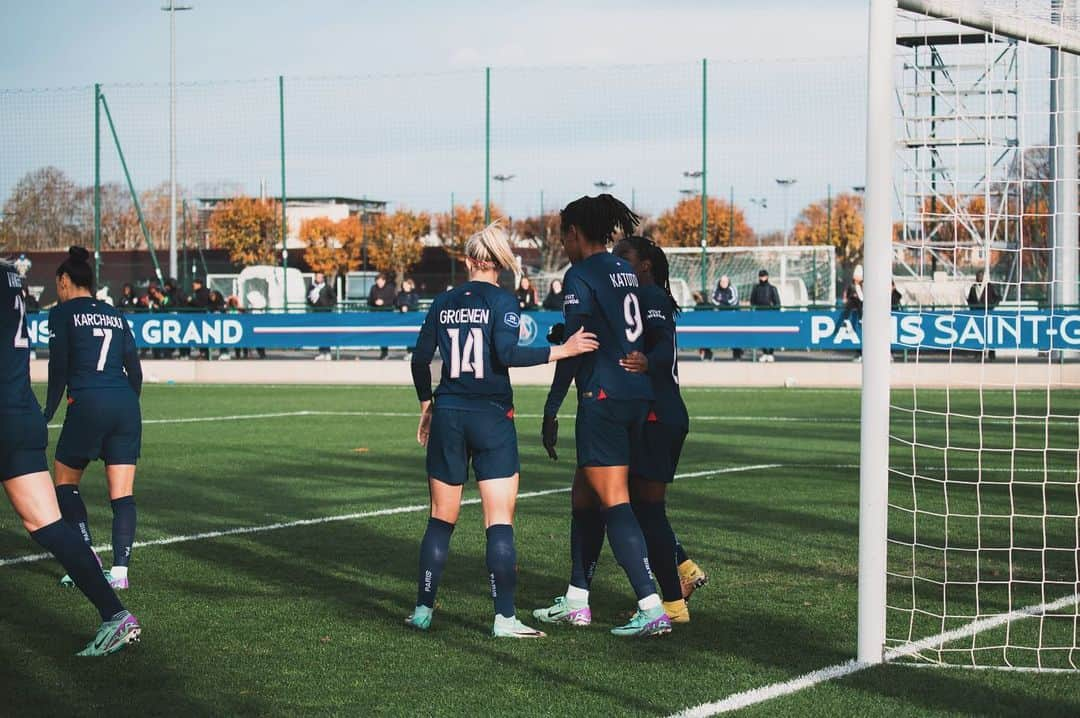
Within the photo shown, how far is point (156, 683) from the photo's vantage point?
579 centimetres

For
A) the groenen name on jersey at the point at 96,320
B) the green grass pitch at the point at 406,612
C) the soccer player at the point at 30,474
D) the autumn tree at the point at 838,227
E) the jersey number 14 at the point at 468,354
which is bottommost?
the green grass pitch at the point at 406,612

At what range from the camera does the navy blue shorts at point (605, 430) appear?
6582 mm

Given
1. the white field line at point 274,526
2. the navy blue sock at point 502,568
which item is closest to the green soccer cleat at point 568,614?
the navy blue sock at point 502,568

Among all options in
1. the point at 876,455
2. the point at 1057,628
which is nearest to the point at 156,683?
the point at 876,455

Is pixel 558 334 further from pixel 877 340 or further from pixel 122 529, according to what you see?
pixel 122 529

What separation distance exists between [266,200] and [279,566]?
26.1 meters

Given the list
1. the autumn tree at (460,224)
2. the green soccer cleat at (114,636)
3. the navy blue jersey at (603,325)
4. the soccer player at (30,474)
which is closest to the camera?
the soccer player at (30,474)

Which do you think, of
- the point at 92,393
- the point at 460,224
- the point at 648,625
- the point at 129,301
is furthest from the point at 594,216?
the point at 460,224

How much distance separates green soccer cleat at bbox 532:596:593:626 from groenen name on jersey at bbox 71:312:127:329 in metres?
2.98

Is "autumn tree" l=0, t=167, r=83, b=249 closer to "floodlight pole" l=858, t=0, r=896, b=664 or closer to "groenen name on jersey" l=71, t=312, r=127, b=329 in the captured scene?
"groenen name on jersey" l=71, t=312, r=127, b=329

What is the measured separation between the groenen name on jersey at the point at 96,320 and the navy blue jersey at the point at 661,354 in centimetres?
310

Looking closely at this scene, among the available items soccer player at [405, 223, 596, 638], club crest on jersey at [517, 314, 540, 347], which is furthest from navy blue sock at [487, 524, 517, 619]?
club crest on jersey at [517, 314, 540, 347]

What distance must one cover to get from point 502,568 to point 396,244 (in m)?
46.7

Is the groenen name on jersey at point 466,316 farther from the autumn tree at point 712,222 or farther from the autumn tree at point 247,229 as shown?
the autumn tree at point 247,229
